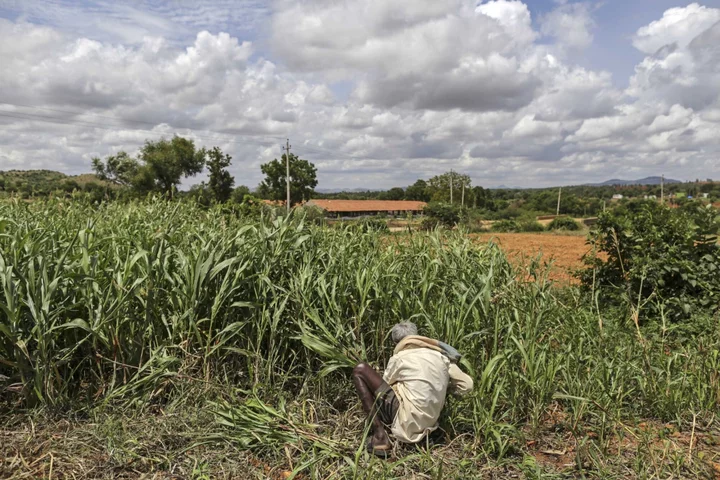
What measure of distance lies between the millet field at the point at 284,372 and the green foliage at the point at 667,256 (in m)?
1.95

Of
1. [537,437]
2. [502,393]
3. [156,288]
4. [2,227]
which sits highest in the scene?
[2,227]

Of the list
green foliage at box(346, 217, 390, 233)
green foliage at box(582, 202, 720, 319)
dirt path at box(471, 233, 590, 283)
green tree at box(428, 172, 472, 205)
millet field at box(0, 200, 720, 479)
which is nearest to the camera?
millet field at box(0, 200, 720, 479)

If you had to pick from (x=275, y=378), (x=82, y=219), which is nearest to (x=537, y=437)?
(x=275, y=378)

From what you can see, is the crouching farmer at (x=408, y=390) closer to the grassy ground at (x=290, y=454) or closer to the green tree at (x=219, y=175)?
the grassy ground at (x=290, y=454)

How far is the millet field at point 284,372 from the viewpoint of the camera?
2551mm

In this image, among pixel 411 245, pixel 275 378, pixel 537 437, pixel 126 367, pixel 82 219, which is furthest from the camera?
pixel 82 219

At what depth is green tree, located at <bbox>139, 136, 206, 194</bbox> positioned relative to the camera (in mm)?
37969

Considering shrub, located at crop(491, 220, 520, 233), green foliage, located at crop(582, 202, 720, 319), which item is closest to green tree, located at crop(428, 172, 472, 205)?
shrub, located at crop(491, 220, 520, 233)

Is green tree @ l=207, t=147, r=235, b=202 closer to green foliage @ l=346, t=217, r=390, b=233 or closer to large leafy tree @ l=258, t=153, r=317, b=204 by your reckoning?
large leafy tree @ l=258, t=153, r=317, b=204

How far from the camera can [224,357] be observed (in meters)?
3.16

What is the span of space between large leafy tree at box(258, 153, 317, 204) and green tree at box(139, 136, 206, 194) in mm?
6866

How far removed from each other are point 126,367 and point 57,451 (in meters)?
0.65

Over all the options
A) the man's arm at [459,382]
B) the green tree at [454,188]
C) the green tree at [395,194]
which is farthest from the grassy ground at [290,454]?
the green tree at [395,194]

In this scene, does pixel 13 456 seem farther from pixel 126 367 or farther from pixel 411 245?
pixel 411 245
